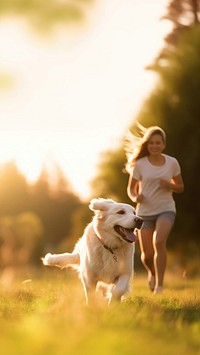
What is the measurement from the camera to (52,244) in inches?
2569

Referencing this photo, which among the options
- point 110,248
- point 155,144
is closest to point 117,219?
point 110,248

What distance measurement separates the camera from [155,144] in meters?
10.1

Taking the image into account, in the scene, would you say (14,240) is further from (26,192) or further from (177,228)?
(26,192)

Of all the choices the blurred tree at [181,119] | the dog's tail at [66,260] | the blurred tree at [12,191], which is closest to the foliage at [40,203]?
the blurred tree at [12,191]

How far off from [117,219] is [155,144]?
280 cm

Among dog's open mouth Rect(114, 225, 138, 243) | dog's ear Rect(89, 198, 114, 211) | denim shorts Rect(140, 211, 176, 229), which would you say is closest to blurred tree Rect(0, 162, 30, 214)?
denim shorts Rect(140, 211, 176, 229)

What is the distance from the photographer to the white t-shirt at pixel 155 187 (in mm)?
10148

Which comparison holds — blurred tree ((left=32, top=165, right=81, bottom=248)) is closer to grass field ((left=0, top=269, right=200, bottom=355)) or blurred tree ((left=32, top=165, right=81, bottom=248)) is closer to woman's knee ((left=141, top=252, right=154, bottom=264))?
woman's knee ((left=141, top=252, right=154, bottom=264))

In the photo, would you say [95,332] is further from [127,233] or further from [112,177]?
[112,177]

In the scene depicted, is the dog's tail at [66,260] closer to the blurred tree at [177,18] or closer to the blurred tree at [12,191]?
the blurred tree at [177,18]

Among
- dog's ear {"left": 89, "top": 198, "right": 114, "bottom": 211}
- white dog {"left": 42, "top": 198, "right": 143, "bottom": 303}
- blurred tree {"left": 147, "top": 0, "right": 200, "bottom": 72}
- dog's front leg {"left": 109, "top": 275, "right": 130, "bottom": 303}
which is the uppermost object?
blurred tree {"left": 147, "top": 0, "right": 200, "bottom": 72}

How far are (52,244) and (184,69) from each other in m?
42.3

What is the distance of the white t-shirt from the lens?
1015cm

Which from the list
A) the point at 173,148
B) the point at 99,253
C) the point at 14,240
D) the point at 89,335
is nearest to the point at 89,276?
the point at 99,253
